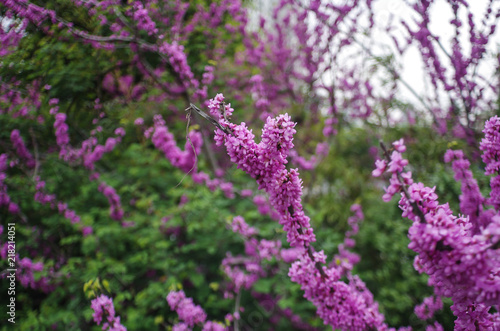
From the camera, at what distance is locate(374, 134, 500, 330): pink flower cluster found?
40.6 inches

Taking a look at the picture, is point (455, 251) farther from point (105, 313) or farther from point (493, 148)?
point (105, 313)

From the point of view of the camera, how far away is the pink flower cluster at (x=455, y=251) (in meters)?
1.03

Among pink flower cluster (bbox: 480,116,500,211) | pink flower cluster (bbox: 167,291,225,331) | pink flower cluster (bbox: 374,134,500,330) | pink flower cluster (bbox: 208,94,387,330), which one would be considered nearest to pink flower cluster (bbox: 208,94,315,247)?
pink flower cluster (bbox: 208,94,387,330)

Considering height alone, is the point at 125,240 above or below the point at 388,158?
below

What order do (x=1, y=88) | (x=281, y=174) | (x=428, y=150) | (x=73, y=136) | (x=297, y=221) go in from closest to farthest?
(x=281, y=174) → (x=297, y=221) → (x=1, y=88) → (x=73, y=136) → (x=428, y=150)

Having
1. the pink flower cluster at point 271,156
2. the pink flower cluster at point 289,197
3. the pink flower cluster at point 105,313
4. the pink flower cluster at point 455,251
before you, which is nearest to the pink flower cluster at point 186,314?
the pink flower cluster at point 105,313

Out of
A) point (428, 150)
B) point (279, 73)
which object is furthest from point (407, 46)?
point (279, 73)

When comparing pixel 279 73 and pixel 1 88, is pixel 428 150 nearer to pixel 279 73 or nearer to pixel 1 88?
pixel 279 73

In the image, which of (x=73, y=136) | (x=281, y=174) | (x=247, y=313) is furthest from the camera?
(x=247, y=313)

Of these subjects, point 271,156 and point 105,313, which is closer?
point 271,156

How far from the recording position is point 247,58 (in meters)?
5.67

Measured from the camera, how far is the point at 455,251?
1.08 m

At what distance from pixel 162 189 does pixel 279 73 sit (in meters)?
3.46

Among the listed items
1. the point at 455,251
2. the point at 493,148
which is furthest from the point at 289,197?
the point at 493,148
